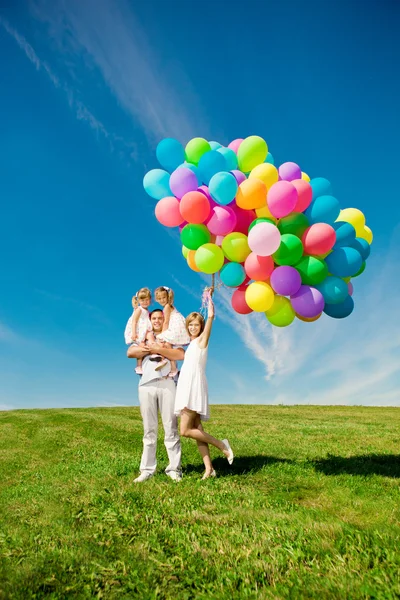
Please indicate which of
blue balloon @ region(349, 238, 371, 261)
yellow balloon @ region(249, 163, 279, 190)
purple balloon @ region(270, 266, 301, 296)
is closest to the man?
purple balloon @ region(270, 266, 301, 296)

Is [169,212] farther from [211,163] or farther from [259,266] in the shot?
[259,266]

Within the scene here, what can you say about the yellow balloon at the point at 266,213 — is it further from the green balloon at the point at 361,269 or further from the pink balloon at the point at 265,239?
the green balloon at the point at 361,269

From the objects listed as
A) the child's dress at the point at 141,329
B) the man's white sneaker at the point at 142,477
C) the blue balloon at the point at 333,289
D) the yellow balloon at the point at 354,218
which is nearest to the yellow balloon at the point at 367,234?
the yellow balloon at the point at 354,218

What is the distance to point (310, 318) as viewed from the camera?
8.38 m

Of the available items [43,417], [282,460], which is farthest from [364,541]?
[43,417]

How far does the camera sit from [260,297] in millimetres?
7648

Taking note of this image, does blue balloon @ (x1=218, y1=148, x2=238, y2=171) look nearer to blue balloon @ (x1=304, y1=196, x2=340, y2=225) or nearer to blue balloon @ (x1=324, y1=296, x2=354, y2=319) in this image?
blue balloon @ (x1=304, y1=196, x2=340, y2=225)

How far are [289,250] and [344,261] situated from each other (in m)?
1.04

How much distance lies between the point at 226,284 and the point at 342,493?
3.71 m

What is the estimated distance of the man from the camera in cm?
819

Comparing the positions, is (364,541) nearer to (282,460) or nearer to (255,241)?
(255,241)

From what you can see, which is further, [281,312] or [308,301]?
[281,312]

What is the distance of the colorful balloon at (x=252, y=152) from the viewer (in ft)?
27.1

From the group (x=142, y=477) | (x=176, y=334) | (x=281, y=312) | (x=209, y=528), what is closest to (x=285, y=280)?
(x=281, y=312)
